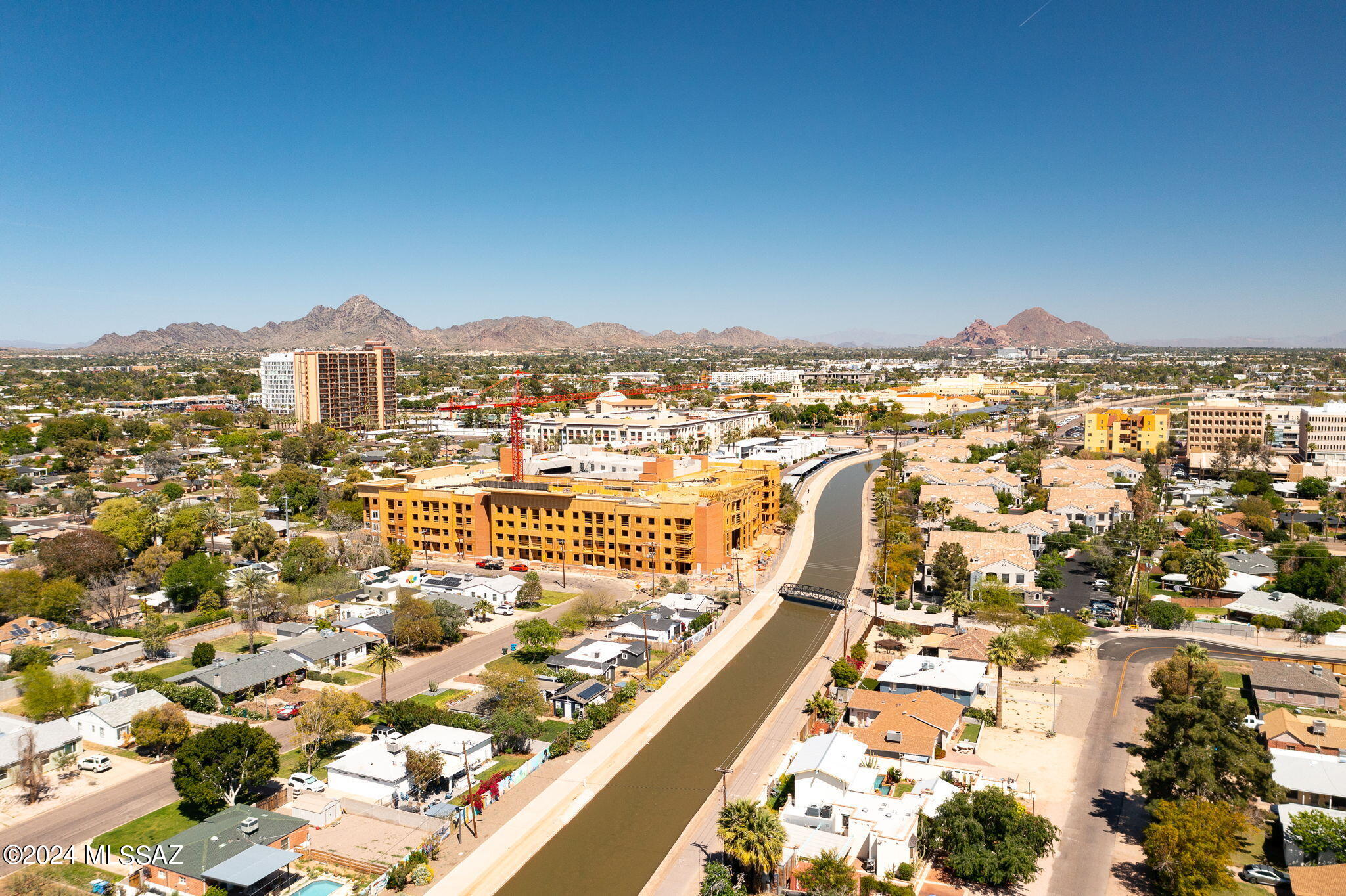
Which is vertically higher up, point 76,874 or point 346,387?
point 346,387

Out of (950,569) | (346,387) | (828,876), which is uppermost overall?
(346,387)

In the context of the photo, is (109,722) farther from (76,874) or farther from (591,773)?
(591,773)

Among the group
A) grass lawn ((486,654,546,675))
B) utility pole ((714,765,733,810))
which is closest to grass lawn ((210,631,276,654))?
grass lawn ((486,654,546,675))

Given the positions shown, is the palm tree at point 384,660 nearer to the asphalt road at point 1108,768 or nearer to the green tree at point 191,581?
the green tree at point 191,581

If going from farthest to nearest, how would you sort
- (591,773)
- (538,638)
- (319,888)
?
1. (538,638)
2. (591,773)
3. (319,888)

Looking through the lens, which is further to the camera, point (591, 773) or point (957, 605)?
point (957, 605)

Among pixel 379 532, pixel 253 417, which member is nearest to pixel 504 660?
pixel 379 532

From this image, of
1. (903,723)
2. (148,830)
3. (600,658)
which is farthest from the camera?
(600,658)

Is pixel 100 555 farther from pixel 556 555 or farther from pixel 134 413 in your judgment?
pixel 134 413

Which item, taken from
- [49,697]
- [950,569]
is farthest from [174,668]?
[950,569]
